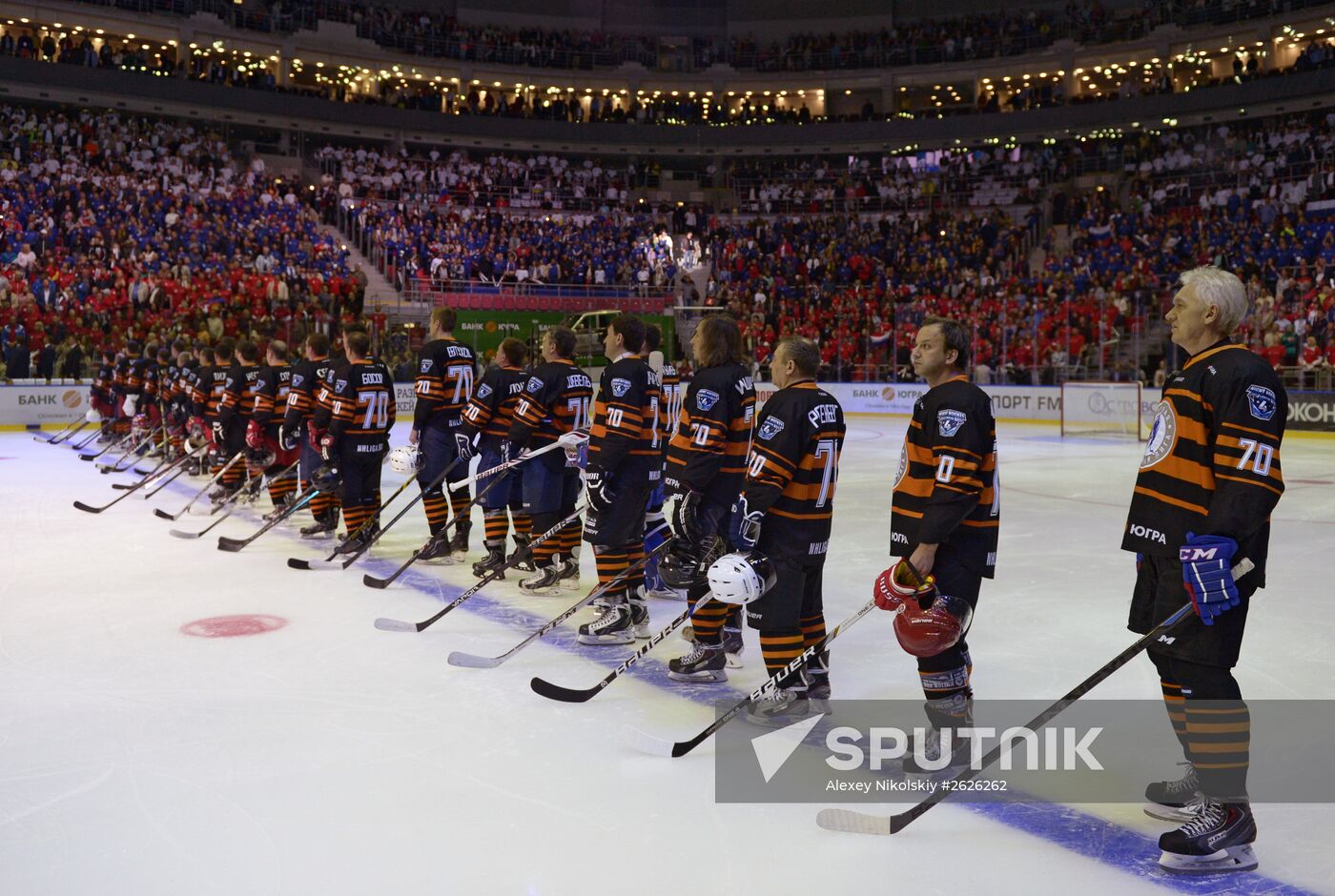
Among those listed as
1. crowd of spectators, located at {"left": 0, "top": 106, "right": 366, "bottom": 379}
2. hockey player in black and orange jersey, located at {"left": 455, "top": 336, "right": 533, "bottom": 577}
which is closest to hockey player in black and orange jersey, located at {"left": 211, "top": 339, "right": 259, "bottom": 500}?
hockey player in black and orange jersey, located at {"left": 455, "top": 336, "right": 533, "bottom": 577}

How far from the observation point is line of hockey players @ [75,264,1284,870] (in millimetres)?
3088

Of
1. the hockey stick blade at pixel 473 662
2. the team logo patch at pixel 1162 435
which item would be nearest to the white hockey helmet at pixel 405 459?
the hockey stick blade at pixel 473 662

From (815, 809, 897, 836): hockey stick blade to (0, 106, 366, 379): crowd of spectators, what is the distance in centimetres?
1561

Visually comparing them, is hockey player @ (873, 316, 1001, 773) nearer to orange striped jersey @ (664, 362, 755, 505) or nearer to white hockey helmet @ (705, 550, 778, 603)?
white hockey helmet @ (705, 550, 778, 603)

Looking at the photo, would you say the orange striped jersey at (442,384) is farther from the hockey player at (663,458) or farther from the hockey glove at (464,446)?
the hockey player at (663,458)

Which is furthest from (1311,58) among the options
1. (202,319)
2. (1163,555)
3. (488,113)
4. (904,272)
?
(1163,555)

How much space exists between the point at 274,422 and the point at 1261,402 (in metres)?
8.53

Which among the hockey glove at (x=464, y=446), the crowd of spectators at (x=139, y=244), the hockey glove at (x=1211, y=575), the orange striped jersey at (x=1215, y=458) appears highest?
the crowd of spectators at (x=139, y=244)

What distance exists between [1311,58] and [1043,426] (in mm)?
16345

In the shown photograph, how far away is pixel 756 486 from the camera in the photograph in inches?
163

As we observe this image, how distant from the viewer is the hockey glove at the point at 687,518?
4711mm

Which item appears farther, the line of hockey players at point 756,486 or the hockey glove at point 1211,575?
the line of hockey players at point 756,486

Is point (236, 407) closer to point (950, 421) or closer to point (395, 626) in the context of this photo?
point (395, 626)

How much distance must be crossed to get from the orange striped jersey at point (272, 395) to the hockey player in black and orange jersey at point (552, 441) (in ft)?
11.3
